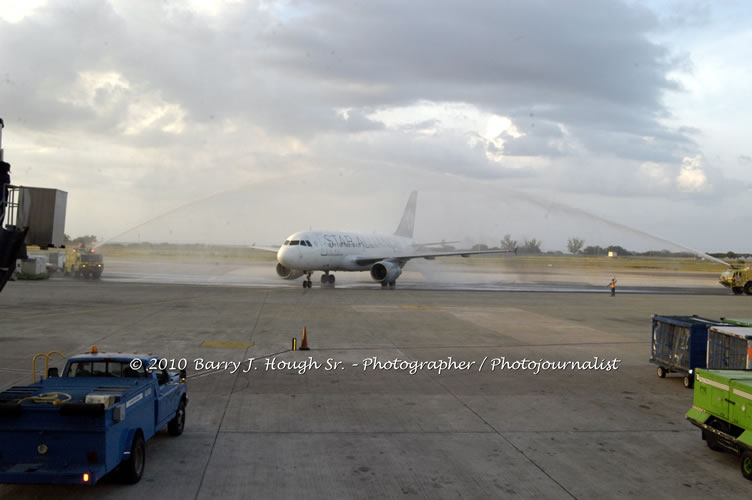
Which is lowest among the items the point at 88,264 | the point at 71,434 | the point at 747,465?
the point at 747,465

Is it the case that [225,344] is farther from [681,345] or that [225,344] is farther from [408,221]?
[408,221]

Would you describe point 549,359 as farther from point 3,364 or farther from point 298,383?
point 3,364

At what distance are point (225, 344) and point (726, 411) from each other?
46.9 ft

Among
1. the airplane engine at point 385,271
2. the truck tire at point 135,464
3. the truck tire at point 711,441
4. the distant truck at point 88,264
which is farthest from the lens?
the distant truck at point 88,264

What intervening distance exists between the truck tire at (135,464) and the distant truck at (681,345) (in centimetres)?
1234

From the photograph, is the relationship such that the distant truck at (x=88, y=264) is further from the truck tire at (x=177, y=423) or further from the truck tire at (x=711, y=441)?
the truck tire at (x=711, y=441)

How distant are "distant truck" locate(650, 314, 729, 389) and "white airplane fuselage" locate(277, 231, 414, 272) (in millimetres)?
30202

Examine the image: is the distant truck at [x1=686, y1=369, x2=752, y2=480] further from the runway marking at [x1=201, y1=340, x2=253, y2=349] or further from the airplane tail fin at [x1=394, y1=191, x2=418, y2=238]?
the airplane tail fin at [x1=394, y1=191, x2=418, y2=238]

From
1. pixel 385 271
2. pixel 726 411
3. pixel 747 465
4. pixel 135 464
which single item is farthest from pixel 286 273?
pixel 747 465

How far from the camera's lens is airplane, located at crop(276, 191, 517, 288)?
44062mm

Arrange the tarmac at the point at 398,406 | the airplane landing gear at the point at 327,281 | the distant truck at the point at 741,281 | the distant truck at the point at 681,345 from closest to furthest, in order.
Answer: the tarmac at the point at 398,406
the distant truck at the point at 681,345
the airplane landing gear at the point at 327,281
the distant truck at the point at 741,281

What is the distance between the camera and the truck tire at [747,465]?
859cm

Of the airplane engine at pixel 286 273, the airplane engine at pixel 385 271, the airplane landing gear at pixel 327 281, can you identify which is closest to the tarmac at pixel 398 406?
the airplane engine at pixel 385 271

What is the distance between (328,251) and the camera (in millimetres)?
45812
